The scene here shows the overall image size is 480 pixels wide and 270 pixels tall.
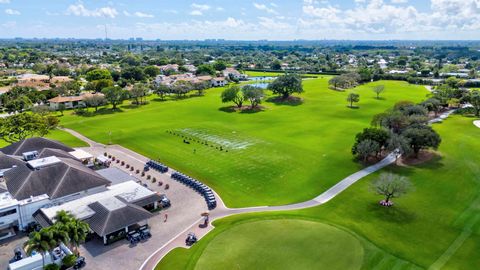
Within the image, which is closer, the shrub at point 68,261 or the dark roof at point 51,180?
the shrub at point 68,261

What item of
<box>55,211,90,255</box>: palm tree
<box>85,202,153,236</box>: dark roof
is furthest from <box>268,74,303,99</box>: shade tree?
<box>55,211,90,255</box>: palm tree

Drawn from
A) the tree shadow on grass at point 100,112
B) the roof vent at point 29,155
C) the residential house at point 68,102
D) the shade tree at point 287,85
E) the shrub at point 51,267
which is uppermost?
the shade tree at point 287,85

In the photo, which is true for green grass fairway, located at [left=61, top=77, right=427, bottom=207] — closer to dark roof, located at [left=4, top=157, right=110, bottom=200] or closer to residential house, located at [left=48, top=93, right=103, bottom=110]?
residential house, located at [left=48, top=93, right=103, bottom=110]

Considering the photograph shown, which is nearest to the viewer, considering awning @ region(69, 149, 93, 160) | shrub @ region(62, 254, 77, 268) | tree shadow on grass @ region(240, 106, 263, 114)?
shrub @ region(62, 254, 77, 268)

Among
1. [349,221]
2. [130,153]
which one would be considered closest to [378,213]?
[349,221]

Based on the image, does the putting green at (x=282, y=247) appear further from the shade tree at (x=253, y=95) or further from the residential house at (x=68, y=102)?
the residential house at (x=68, y=102)

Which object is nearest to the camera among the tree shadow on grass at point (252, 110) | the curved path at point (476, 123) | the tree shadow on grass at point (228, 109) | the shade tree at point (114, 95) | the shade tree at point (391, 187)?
the shade tree at point (391, 187)

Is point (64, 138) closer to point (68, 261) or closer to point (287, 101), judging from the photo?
point (68, 261)

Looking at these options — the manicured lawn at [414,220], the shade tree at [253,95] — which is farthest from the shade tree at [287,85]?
the manicured lawn at [414,220]

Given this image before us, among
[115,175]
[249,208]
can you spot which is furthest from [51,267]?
[249,208]
